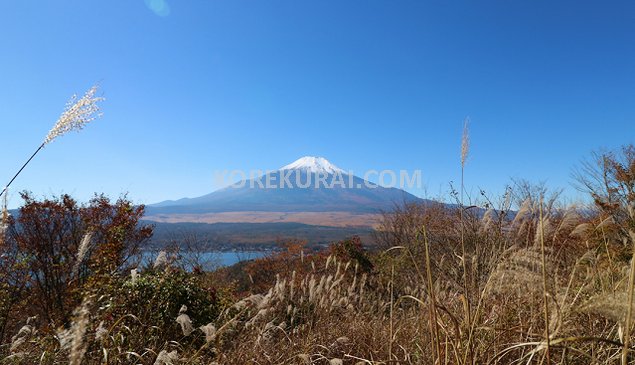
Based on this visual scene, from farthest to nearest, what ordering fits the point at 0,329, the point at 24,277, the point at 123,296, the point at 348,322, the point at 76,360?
the point at 24,277, the point at 123,296, the point at 0,329, the point at 348,322, the point at 76,360

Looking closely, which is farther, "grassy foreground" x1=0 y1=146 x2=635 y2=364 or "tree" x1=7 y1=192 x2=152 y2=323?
"tree" x1=7 y1=192 x2=152 y2=323

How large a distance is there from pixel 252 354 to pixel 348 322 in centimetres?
165

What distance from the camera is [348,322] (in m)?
3.81

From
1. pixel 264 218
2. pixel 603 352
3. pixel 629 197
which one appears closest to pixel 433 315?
pixel 603 352

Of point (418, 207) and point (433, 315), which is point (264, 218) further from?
point (433, 315)

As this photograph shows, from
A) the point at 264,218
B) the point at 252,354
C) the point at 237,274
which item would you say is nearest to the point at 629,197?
the point at 252,354

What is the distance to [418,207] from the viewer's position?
2286 cm

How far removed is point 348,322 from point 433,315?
268cm

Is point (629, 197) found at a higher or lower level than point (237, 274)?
higher

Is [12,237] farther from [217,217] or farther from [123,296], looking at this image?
[217,217]

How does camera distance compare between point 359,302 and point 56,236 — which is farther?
point 56,236

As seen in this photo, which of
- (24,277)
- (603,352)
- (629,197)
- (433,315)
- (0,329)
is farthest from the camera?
(629,197)

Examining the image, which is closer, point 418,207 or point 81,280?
point 81,280

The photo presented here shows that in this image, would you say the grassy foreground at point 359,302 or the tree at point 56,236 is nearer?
the grassy foreground at point 359,302
